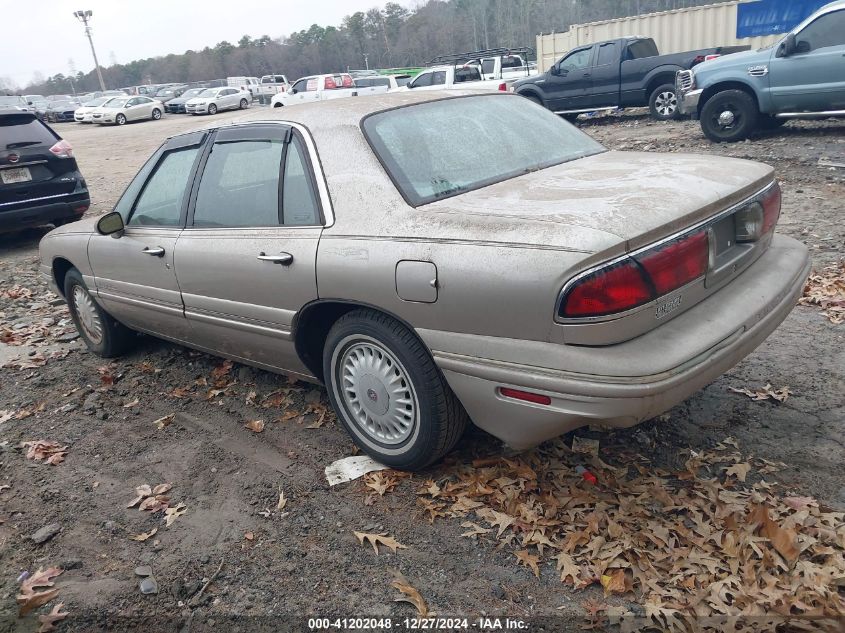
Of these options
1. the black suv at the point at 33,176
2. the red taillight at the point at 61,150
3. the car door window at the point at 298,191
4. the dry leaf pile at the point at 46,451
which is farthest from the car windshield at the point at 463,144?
the red taillight at the point at 61,150

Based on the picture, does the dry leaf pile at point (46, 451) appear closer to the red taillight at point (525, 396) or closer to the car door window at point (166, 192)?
the car door window at point (166, 192)

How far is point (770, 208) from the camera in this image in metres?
3.23

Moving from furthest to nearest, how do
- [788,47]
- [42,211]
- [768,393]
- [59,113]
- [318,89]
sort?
[59,113]
[318,89]
[788,47]
[42,211]
[768,393]

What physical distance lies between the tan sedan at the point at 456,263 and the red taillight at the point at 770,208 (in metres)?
0.01

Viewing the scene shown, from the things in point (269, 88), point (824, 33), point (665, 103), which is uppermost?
point (824, 33)

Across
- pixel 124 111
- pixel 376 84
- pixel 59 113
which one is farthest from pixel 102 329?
pixel 59 113

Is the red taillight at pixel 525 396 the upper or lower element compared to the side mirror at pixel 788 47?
lower

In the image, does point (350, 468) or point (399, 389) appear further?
point (350, 468)

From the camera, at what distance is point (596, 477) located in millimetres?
3035

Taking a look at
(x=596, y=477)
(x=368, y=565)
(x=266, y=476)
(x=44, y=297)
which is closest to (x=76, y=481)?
(x=266, y=476)

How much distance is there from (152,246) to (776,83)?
9.85m

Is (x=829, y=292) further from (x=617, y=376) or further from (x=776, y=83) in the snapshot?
(x=776, y=83)

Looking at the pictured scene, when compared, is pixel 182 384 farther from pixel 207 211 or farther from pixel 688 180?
pixel 688 180

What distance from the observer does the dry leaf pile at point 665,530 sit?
2305 mm
